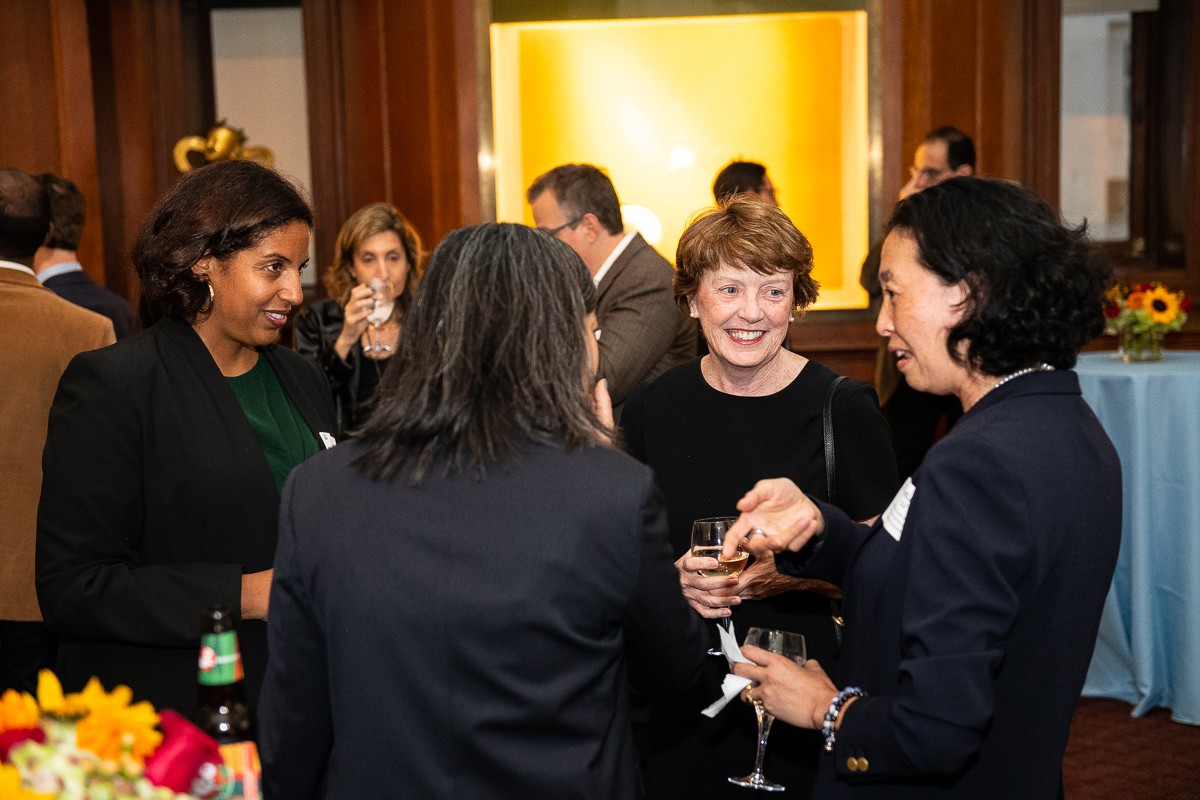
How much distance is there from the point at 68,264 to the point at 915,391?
337 centimetres

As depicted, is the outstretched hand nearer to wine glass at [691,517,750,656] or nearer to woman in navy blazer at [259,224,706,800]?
wine glass at [691,517,750,656]

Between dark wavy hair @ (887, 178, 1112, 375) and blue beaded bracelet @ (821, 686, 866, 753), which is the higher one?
dark wavy hair @ (887, 178, 1112, 375)

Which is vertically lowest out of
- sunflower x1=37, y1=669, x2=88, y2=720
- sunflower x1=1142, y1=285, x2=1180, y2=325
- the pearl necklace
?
sunflower x1=37, y1=669, x2=88, y2=720

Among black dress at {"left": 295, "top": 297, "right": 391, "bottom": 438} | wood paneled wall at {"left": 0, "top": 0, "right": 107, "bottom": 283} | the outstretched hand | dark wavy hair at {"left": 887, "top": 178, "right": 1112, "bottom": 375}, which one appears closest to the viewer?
dark wavy hair at {"left": 887, "top": 178, "right": 1112, "bottom": 375}

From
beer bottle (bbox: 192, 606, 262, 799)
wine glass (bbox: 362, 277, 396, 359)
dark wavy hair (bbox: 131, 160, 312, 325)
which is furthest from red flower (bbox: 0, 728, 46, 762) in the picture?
wine glass (bbox: 362, 277, 396, 359)

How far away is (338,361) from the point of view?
4184 millimetres

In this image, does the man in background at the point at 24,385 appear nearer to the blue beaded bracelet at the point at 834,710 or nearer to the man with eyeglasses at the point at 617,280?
the man with eyeglasses at the point at 617,280

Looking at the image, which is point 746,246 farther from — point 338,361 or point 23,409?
point 338,361

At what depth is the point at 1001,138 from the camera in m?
5.75

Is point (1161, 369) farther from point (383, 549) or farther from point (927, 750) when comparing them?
point (383, 549)

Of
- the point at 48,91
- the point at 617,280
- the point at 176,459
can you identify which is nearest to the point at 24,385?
the point at 176,459

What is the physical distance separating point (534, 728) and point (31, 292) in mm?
2379

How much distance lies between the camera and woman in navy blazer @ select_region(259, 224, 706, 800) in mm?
1295

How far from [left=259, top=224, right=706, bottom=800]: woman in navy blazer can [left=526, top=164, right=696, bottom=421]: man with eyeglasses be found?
6.86 feet
